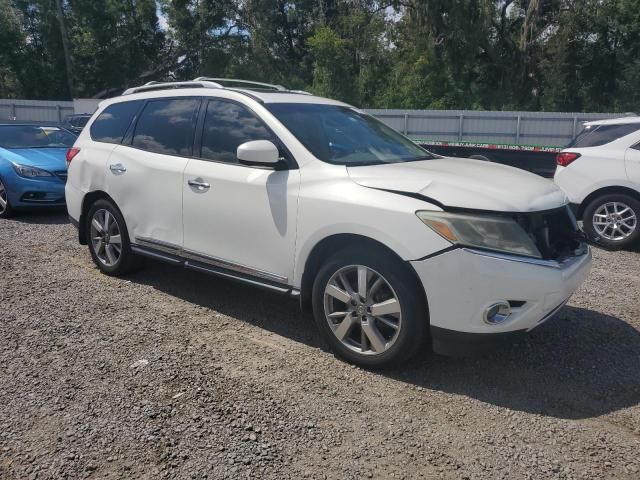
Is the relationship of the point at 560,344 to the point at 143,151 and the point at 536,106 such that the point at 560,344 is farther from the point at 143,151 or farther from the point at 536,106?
the point at 536,106

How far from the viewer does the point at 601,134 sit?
7152 millimetres

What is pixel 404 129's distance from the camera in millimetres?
18531

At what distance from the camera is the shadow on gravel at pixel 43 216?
8066mm

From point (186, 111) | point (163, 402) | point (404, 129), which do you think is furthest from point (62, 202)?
point (404, 129)

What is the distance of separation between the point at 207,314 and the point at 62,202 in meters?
4.80

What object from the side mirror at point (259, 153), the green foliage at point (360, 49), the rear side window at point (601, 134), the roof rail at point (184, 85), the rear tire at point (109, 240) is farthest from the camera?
the green foliage at point (360, 49)

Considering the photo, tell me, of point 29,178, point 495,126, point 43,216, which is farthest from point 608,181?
point 495,126

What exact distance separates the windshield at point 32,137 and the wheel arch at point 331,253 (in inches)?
273

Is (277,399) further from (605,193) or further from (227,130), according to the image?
(605,193)

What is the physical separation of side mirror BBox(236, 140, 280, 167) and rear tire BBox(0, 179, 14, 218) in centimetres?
577

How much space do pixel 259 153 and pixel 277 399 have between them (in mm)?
1582

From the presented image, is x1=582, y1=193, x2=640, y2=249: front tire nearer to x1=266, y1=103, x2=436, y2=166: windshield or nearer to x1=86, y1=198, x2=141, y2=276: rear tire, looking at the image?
x1=266, y1=103, x2=436, y2=166: windshield

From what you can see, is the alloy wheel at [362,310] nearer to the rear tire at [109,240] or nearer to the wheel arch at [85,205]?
the rear tire at [109,240]

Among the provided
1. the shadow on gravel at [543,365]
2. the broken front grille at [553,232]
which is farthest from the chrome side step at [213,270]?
the broken front grille at [553,232]
